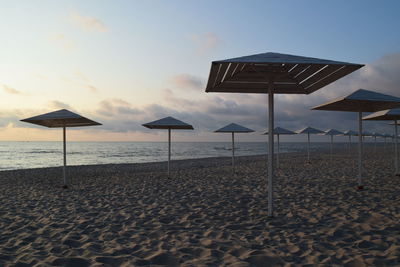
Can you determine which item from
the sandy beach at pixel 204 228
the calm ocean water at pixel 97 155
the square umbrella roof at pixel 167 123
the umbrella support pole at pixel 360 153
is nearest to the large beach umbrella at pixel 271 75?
the sandy beach at pixel 204 228

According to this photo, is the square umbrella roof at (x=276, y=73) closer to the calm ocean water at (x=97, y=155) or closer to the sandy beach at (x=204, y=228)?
the sandy beach at (x=204, y=228)

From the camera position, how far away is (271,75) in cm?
431

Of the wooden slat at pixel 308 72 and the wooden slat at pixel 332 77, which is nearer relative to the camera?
the wooden slat at pixel 332 77

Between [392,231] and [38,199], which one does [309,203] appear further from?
[38,199]

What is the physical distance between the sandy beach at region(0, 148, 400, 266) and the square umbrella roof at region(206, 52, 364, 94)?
232cm

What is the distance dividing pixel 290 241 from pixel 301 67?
2.61 m

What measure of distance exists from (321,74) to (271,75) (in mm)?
807

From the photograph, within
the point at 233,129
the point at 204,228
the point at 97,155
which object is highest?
the point at 233,129

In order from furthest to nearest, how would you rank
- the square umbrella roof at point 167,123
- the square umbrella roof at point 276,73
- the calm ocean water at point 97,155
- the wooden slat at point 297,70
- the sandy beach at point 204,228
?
the calm ocean water at point 97,155 → the square umbrella roof at point 167,123 → the wooden slat at point 297,70 → the square umbrella roof at point 276,73 → the sandy beach at point 204,228

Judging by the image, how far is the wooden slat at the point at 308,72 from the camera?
13.0ft

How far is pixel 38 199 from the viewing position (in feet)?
21.0

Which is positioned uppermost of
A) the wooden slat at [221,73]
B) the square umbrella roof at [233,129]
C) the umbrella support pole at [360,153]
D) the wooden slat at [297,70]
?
the wooden slat at [297,70]

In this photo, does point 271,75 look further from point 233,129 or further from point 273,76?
point 233,129

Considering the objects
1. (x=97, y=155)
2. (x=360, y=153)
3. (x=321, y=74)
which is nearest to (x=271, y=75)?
(x=321, y=74)
